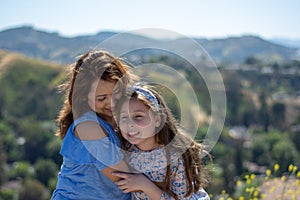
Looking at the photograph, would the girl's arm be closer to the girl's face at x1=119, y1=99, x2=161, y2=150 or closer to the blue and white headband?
the girl's face at x1=119, y1=99, x2=161, y2=150

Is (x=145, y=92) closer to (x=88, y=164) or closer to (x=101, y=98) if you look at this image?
(x=101, y=98)

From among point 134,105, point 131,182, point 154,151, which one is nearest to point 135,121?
point 134,105

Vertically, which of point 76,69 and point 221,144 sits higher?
point 76,69

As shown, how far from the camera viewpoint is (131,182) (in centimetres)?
241

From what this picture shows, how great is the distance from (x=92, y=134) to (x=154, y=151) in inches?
16.0

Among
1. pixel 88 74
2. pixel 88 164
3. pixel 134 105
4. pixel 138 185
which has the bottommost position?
pixel 138 185

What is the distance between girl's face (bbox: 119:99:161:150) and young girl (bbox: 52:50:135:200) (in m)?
0.08

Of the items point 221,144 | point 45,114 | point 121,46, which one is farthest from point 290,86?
point 121,46

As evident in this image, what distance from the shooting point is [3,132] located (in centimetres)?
5488

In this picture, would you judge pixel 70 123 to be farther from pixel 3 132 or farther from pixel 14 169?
pixel 3 132

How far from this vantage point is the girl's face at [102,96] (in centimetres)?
243

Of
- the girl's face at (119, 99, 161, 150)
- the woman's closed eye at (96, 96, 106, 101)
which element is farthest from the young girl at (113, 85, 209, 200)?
the woman's closed eye at (96, 96, 106, 101)

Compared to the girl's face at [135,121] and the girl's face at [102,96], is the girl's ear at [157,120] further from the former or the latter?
the girl's face at [102,96]

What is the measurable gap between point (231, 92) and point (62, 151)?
74.9 meters
